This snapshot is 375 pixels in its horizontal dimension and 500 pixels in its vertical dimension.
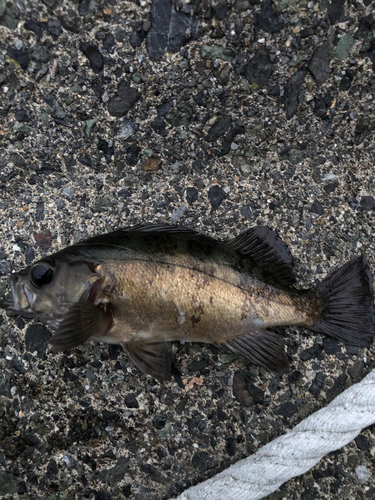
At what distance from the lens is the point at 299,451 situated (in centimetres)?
233

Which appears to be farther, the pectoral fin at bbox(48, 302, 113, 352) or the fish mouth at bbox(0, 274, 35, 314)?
the fish mouth at bbox(0, 274, 35, 314)

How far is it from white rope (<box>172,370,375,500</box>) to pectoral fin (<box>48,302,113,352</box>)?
3.98 feet

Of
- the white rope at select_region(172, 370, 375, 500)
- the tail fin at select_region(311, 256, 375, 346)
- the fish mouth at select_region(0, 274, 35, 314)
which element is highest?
the fish mouth at select_region(0, 274, 35, 314)

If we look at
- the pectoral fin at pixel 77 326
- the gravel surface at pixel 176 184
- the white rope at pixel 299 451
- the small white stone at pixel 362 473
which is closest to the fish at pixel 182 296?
the pectoral fin at pixel 77 326

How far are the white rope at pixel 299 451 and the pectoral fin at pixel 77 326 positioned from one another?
47.7 inches

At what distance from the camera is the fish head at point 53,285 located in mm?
2180

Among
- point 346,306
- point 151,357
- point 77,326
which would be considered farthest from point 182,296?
point 346,306

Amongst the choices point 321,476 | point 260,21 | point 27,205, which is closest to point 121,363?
point 27,205

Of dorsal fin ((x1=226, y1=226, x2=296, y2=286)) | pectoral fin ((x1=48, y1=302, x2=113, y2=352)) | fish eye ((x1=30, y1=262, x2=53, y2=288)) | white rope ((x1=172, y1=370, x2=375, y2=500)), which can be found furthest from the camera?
dorsal fin ((x1=226, y1=226, x2=296, y2=286))

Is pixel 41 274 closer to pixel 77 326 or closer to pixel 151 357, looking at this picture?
pixel 77 326

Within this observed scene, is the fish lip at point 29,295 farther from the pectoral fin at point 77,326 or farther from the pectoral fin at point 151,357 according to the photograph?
the pectoral fin at point 151,357

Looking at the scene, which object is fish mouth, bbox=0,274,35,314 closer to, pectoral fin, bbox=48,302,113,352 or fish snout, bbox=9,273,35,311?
fish snout, bbox=9,273,35,311

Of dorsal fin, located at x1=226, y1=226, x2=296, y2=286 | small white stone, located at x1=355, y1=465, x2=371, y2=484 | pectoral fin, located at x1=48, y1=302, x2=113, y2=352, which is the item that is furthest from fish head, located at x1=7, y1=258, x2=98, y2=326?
small white stone, located at x1=355, y1=465, x2=371, y2=484

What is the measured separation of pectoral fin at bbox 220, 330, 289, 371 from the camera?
2369mm
